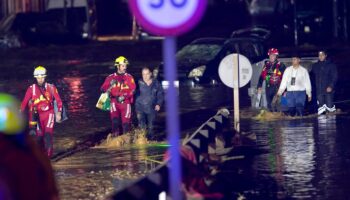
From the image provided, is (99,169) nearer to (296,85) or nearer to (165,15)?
(296,85)

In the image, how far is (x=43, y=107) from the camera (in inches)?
722

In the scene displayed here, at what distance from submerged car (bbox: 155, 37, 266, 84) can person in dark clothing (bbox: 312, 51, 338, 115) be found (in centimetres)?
866

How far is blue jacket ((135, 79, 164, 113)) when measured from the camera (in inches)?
823

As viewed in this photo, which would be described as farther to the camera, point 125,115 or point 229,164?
point 125,115

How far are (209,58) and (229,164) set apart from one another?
18.5 meters

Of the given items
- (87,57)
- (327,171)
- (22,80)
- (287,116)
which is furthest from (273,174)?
(87,57)

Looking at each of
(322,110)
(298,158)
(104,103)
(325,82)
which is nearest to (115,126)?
(104,103)

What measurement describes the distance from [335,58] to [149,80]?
22757 mm

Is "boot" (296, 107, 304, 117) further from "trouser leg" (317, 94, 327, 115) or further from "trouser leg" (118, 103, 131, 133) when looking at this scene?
"trouser leg" (118, 103, 131, 133)

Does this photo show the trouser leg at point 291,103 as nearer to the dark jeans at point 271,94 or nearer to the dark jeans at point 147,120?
the dark jeans at point 271,94

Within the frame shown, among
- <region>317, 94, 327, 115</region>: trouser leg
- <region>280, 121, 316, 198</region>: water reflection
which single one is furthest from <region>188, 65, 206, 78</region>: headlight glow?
<region>280, 121, 316, 198</region>: water reflection

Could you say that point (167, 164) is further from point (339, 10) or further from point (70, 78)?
point (339, 10)

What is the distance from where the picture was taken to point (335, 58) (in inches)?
1686

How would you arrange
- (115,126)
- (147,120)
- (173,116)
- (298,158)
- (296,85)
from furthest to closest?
(296,85), (147,120), (115,126), (298,158), (173,116)
